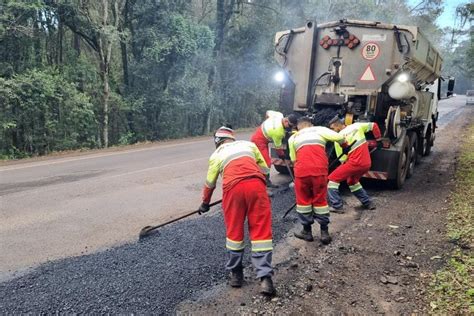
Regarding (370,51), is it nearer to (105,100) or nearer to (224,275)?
(224,275)

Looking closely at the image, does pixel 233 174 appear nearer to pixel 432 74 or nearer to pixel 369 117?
pixel 369 117

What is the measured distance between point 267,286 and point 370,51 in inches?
191

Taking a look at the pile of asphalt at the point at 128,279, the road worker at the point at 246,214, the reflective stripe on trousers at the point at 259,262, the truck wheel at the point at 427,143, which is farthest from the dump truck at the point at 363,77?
the reflective stripe on trousers at the point at 259,262

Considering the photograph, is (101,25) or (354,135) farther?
(101,25)

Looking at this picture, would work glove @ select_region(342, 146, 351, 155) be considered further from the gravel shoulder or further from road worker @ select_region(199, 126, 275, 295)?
road worker @ select_region(199, 126, 275, 295)

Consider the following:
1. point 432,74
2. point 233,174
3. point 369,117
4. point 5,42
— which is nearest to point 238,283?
point 233,174

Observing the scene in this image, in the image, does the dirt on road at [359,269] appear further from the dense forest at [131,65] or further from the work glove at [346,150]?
the dense forest at [131,65]

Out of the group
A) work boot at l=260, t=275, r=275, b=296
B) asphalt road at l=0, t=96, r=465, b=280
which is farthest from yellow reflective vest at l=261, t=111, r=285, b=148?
work boot at l=260, t=275, r=275, b=296

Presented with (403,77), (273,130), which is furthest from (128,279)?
(403,77)

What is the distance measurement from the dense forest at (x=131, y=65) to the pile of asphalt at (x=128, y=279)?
7.26 metres

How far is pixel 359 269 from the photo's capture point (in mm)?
3660

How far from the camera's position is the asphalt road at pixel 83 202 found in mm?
4215

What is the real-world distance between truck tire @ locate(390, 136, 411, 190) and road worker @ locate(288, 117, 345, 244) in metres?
2.63

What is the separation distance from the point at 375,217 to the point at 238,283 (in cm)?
271
